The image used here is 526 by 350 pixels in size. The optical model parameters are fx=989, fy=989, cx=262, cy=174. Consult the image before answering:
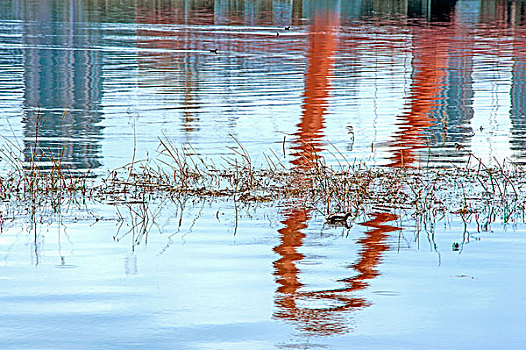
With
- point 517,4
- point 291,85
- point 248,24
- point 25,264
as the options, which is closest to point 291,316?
point 25,264

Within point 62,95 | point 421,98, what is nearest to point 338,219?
point 421,98

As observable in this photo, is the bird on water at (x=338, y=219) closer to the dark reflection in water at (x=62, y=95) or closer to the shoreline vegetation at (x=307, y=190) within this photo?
the shoreline vegetation at (x=307, y=190)

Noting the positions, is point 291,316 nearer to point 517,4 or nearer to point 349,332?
point 349,332

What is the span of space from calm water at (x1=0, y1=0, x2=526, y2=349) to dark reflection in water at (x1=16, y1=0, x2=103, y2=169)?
0.12 metres

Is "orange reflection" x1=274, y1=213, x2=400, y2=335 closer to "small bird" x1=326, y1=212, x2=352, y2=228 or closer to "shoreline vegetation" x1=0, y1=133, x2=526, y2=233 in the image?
"small bird" x1=326, y1=212, x2=352, y2=228

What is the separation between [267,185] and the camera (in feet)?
48.3

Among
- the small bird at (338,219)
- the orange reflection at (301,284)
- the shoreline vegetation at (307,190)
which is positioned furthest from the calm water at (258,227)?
the shoreline vegetation at (307,190)

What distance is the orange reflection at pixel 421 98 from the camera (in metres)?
19.8

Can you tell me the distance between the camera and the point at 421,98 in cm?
3117

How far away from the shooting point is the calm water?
27.6 feet

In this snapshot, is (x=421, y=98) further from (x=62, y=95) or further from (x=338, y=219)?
(x=338, y=219)

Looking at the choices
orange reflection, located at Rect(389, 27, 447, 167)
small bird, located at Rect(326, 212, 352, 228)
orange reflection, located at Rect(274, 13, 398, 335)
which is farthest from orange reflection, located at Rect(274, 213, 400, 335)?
orange reflection, located at Rect(389, 27, 447, 167)

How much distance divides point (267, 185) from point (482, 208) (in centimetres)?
322

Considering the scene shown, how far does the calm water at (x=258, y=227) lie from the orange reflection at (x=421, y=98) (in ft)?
0.37
